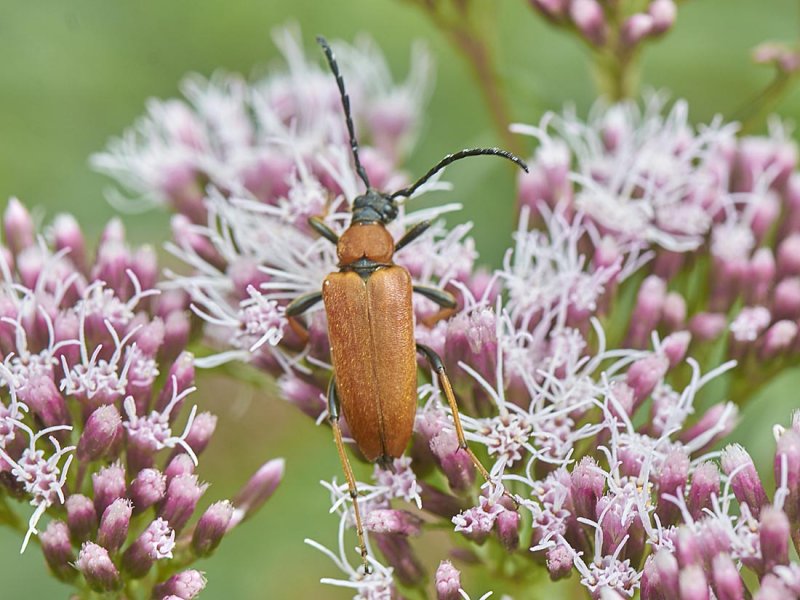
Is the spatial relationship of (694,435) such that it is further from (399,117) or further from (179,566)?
(399,117)

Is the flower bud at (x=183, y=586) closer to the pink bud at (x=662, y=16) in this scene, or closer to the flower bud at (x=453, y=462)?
the flower bud at (x=453, y=462)

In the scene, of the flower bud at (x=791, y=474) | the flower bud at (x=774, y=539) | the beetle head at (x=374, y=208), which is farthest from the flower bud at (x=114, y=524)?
the flower bud at (x=791, y=474)

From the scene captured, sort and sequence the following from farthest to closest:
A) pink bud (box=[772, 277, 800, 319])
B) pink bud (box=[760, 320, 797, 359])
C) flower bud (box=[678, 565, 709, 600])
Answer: pink bud (box=[772, 277, 800, 319]), pink bud (box=[760, 320, 797, 359]), flower bud (box=[678, 565, 709, 600])

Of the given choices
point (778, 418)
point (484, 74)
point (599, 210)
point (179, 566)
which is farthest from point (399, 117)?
point (179, 566)

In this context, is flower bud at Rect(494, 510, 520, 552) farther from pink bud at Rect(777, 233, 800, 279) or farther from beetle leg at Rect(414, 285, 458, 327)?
pink bud at Rect(777, 233, 800, 279)

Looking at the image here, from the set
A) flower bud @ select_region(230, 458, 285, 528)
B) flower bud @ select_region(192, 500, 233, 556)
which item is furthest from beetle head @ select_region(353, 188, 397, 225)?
flower bud @ select_region(192, 500, 233, 556)

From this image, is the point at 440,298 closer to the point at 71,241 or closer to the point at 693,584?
the point at 693,584

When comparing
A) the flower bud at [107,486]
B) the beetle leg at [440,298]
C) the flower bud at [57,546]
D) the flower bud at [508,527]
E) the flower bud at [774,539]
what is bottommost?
the flower bud at [774,539]
